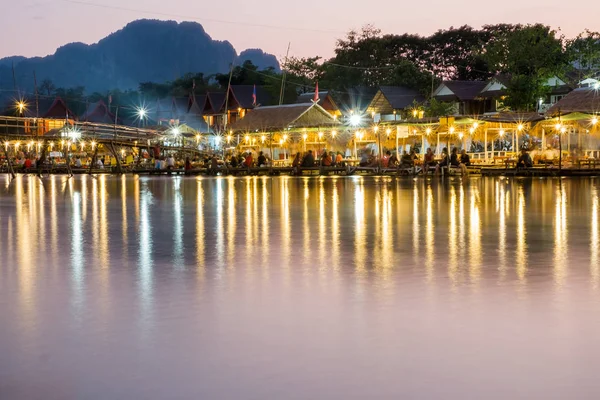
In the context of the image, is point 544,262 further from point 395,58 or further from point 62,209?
point 395,58

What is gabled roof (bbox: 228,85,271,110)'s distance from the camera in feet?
289

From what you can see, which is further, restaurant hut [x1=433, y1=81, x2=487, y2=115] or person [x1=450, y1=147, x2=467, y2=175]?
restaurant hut [x1=433, y1=81, x2=487, y2=115]

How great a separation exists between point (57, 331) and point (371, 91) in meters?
86.2

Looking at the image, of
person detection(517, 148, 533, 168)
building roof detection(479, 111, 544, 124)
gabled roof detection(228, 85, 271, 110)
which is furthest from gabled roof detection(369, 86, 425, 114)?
person detection(517, 148, 533, 168)

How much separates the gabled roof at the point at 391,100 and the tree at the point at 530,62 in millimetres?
11444

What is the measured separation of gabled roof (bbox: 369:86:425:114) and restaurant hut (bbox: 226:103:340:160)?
21.2m

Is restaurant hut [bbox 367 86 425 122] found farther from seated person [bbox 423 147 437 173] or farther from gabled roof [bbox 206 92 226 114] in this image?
seated person [bbox 423 147 437 173]

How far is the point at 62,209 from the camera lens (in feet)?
60.8

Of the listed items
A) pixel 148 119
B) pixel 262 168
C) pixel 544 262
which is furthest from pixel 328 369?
pixel 148 119

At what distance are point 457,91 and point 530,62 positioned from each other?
10.6m

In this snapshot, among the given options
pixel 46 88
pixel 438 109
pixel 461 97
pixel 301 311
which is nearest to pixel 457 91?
pixel 461 97

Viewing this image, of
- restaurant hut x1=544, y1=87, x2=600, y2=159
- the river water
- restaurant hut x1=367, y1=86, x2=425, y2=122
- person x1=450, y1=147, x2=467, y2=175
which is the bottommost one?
the river water

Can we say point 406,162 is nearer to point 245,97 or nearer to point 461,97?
point 461,97

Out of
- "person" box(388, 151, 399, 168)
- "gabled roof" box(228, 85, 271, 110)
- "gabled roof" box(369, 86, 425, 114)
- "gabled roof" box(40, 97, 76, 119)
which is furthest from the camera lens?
"gabled roof" box(40, 97, 76, 119)
